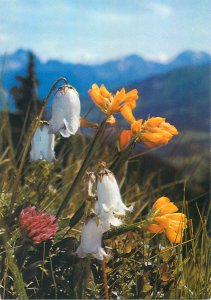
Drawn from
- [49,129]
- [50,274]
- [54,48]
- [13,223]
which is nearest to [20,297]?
[50,274]

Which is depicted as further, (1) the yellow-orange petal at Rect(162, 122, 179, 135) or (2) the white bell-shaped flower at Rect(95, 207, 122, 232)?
(1) the yellow-orange petal at Rect(162, 122, 179, 135)

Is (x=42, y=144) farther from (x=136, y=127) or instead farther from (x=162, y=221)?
(x=162, y=221)

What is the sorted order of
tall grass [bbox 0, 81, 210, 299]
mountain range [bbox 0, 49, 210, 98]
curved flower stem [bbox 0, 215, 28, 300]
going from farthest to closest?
mountain range [bbox 0, 49, 210, 98], tall grass [bbox 0, 81, 210, 299], curved flower stem [bbox 0, 215, 28, 300]

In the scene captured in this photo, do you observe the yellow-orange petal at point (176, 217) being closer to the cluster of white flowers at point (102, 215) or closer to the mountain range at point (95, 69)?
the cluster of white flowers at point (102, 215)

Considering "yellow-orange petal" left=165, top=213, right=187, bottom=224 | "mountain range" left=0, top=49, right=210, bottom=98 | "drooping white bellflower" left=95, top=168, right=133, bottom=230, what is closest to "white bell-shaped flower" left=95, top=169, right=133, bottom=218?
"drooping white bellflower" left=95, top=168, right=133, bottom=230

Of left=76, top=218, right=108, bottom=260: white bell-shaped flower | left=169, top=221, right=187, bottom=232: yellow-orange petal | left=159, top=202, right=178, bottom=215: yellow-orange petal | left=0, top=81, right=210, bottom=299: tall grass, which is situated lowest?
left=0, top=81, right=210, bottom=299: tall grass

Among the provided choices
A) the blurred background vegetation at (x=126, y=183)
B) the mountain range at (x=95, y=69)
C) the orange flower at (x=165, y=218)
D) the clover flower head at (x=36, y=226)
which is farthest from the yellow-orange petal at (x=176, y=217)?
the mountain range at (x=95, y=69)

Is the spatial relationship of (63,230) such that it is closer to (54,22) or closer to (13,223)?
(13,223)

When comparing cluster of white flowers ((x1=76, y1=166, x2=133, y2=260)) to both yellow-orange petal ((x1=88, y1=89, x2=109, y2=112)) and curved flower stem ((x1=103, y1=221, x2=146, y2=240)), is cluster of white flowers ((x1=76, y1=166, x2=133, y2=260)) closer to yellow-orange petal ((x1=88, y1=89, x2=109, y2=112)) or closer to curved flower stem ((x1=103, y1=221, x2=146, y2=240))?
curved flower stem ((x1=103, y1=221, x2=146, y2=240))
